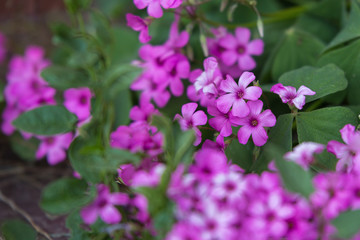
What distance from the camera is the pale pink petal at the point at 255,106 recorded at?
72cm

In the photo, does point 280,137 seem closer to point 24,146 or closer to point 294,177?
point 294,177

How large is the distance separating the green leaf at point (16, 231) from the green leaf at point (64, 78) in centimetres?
25

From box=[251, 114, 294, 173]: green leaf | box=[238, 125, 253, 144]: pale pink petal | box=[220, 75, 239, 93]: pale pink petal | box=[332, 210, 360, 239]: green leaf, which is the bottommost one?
box=[251, 114, 294, 173]: green leaf

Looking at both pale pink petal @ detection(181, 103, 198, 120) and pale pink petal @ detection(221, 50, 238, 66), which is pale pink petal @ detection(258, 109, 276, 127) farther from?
pale pink petal @ detection(221, 50, 238, 66)

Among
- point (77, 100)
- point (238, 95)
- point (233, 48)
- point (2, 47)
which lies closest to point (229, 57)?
point (233, 48)

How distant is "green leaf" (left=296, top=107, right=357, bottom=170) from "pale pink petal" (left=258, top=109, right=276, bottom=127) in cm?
7

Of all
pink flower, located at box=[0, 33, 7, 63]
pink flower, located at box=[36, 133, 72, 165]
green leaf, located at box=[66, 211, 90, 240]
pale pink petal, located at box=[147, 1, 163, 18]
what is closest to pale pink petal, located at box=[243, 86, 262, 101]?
pale pink petal, located at box=[147, 1, 163, 18]

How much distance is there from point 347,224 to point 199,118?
0.30m

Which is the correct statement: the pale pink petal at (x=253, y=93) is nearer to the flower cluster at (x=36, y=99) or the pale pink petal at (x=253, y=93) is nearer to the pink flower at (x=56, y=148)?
the flower cluster at (x=36, y=99)

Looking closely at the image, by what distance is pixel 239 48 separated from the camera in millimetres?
984

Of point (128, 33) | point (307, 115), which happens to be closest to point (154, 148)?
point (307, 115)

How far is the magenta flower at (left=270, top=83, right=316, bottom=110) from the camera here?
716mm

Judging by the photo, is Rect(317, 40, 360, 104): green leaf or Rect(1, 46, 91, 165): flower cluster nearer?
Rect(317, 40, 360, 104): green leaf

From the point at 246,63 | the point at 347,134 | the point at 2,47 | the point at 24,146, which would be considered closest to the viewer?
the point at 347,134
